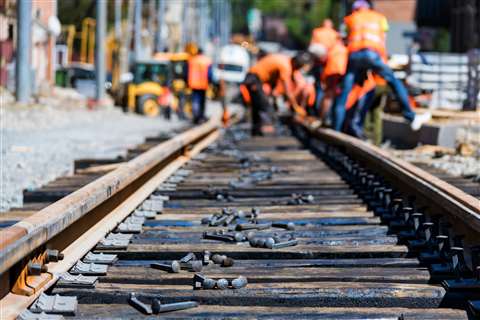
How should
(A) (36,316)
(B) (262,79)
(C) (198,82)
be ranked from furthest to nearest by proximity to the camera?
(C) (198,82)
(B) (262,79)
(A) (36,316)

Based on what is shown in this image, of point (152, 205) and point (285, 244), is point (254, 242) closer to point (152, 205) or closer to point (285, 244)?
point (285, 244)

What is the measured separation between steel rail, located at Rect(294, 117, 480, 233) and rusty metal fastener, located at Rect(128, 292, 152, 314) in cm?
152

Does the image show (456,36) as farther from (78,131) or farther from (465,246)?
(465,246)

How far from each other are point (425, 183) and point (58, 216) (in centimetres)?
238

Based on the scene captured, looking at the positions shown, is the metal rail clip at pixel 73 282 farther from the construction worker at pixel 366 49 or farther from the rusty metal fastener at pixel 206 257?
the construction worker at pixel 366 49

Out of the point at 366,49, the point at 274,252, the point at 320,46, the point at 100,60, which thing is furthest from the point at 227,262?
the point at 100,60

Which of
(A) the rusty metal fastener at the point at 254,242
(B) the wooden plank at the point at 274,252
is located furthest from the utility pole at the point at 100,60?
(B) the wooden plank at the point at 274,252

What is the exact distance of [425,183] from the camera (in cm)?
577

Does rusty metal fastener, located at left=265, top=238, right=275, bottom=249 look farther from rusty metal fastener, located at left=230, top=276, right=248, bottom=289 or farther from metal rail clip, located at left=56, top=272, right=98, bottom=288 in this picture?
metal rail clip, located at left=56, top=272, right=98, bottom=288

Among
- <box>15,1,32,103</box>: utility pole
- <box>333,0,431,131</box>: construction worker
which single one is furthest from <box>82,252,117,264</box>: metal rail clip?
<box>15,1,32,103</box>: utility pole

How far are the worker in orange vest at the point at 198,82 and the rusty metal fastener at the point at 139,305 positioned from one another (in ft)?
58.0

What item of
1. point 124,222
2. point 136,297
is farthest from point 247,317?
point 124,222

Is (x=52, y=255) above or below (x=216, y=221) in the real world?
above

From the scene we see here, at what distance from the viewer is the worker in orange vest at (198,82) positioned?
A: 21.4 metres
